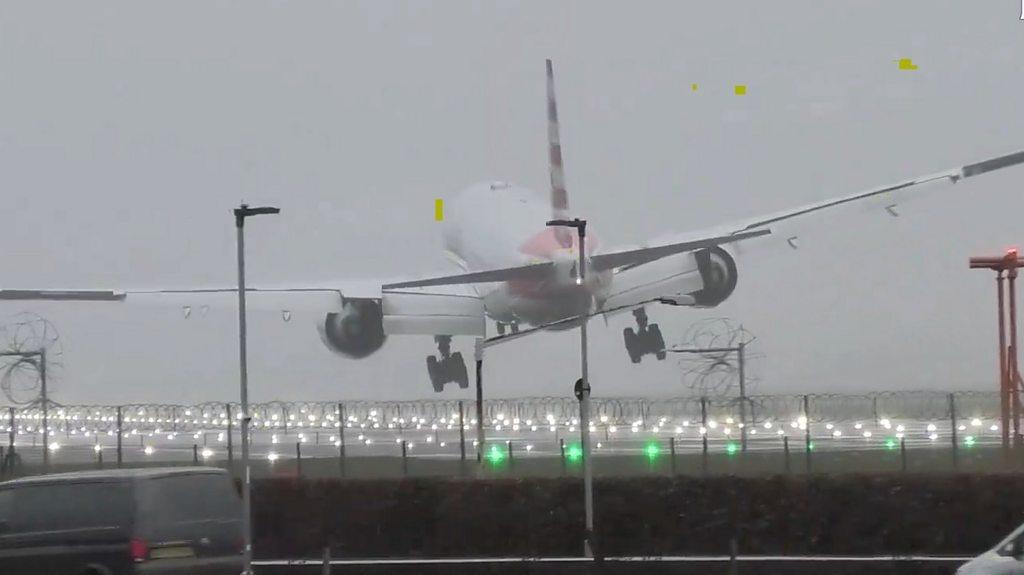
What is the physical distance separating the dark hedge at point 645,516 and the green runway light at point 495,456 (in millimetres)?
11738

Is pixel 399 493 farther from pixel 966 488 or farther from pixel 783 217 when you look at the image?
pixel 783 217

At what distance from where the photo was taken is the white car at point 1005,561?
852 inches

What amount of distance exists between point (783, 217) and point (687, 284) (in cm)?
599

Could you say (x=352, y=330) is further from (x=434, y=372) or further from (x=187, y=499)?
(x=187, y=499)

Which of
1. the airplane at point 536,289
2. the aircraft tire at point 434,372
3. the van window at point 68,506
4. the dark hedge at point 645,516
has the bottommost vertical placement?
the dark hedge at point 645,516

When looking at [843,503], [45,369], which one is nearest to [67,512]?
[843,503]

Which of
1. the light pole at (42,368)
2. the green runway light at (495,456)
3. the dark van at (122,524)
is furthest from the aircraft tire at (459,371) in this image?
the dark van at (122,524)

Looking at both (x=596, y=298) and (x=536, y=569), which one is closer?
(x=536, y=569)

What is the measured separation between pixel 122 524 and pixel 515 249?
69129 mm

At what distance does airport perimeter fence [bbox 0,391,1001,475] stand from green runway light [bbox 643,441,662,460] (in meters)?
0.16

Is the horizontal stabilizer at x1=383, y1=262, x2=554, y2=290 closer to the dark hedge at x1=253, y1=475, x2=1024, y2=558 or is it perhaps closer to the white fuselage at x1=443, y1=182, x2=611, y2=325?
the white fuselage at x1=443, y1=182, x2=611, y2=325

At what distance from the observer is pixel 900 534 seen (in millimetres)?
36781

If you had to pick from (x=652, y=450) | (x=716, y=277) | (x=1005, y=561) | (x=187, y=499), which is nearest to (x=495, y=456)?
(x=652, y=450)

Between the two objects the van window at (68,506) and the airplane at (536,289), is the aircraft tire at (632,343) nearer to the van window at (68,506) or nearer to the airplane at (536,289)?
the airplane at (536,289)
